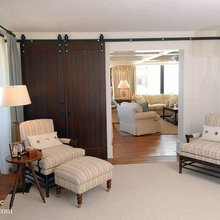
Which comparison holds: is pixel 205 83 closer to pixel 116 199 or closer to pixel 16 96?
pixel 116 199

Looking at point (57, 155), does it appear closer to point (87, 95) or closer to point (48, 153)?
point (48, 153)

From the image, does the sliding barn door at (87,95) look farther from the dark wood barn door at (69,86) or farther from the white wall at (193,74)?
the white wall at (193,74)

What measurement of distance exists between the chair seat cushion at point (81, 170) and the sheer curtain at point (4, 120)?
4.47 ft

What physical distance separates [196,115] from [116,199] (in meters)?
2.70

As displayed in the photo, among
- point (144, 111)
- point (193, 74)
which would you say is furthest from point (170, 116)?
point (193, 74)

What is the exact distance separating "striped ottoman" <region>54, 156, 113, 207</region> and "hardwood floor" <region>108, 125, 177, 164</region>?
55.8 inches

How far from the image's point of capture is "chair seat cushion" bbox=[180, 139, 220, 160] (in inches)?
135

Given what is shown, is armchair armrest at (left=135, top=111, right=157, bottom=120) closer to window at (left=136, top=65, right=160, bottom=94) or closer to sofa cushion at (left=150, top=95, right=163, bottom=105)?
sofa cushion at (left=150, top=95, right=163, bottom=105)

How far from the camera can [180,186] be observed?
3.39 m

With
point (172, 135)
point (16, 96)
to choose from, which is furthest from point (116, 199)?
point (172, 135)

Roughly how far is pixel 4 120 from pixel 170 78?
910 cm

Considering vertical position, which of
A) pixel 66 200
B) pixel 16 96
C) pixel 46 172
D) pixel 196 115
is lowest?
pixel 66 200

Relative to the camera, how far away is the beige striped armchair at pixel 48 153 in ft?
10.4

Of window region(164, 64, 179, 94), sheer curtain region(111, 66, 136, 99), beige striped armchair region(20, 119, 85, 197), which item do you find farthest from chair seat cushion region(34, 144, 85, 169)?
window region(164, 64, 179, 94)
